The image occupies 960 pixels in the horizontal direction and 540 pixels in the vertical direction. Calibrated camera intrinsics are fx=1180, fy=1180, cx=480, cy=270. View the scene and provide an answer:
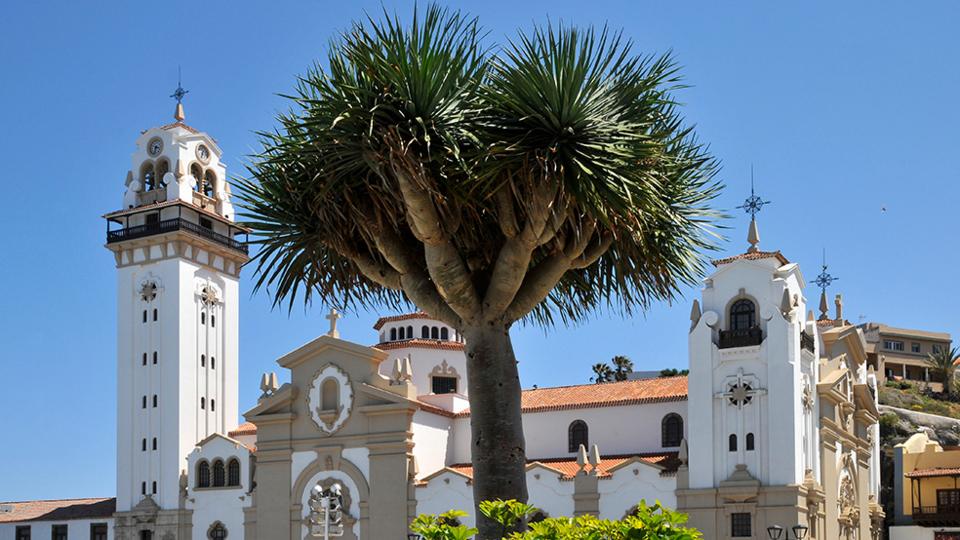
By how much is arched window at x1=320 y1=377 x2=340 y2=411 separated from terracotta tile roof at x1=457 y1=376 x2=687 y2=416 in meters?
6.01

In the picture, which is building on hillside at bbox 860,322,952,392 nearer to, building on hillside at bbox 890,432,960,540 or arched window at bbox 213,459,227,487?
building on hillside at bbox 890,432,960,540

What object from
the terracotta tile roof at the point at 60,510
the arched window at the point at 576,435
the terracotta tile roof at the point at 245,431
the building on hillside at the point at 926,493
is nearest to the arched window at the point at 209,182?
the terracotta tile roof at the point at 245,431

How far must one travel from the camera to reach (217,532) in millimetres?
56625

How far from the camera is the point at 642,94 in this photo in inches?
666

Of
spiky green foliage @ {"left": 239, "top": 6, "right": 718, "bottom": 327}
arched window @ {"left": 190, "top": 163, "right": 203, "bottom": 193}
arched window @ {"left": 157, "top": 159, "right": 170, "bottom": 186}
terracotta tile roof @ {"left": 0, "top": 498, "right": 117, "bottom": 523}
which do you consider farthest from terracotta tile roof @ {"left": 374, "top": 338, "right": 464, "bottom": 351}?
spiky green foliage @ {"left": 239, "top": 6, "right": 718, "bottom": 327}

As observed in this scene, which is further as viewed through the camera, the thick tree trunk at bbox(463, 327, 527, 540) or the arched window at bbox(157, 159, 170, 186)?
the arched window at bbox(157, 159, 170, 186)

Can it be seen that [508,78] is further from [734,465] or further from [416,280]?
[734,465]

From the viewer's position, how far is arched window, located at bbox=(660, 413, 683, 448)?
164 feet

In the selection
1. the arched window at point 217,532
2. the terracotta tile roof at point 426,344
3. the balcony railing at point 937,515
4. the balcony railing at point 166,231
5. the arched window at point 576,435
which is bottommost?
the arched window at point 217,532

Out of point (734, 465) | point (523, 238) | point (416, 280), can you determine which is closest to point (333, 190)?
point (416, 280)

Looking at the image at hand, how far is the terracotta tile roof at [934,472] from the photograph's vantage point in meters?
57.3

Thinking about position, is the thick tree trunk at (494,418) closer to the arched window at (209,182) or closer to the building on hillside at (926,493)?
the building on hillside at (926,493)

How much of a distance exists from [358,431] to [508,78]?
39174 mm

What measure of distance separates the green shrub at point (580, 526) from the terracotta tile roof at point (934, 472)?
4871 centimetres
